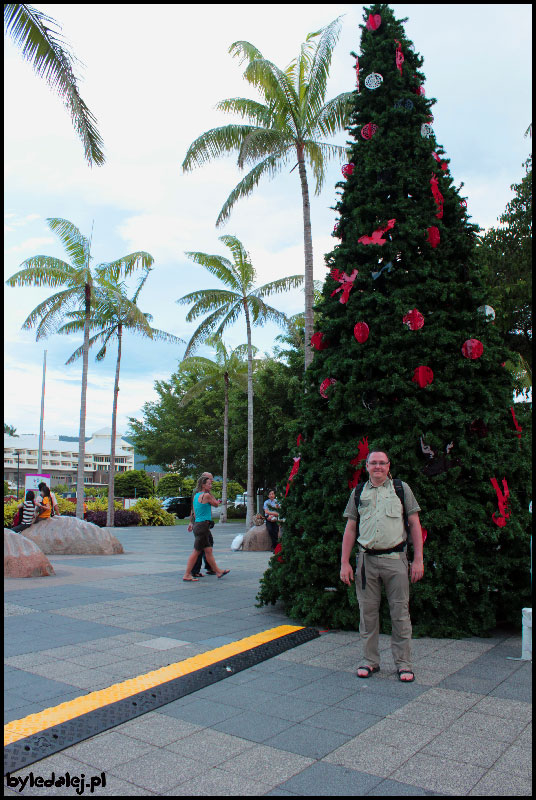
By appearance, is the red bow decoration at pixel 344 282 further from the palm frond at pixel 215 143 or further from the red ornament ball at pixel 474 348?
the palm frond at pixel 215 143

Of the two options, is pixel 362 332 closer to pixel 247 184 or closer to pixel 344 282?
pixel 344 282

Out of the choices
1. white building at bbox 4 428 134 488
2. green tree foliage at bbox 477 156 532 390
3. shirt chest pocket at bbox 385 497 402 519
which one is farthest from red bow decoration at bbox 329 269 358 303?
white building at bbox 4 428 134 488

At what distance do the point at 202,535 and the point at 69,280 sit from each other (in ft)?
45.8

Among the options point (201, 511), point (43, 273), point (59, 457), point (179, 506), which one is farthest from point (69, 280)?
point (59, 457)

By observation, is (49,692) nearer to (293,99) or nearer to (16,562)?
(16,562)

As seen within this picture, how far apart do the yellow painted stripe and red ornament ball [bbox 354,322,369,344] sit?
3048mm

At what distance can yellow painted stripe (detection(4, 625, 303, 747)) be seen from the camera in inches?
148

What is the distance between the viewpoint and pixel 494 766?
3195 millimetres

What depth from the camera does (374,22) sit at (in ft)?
23.3

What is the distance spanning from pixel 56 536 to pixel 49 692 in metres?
10.1

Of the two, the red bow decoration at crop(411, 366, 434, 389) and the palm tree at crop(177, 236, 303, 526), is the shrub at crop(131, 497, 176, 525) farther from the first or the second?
the red bow decoration at crop(411, 366, 434, 389)

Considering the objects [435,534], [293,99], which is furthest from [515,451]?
[293,99]

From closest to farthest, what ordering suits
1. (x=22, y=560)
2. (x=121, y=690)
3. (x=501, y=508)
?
(x=121, y=690), (x=501, y=508), (x=22, y=560)

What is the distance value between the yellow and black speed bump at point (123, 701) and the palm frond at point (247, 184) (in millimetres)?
14049
